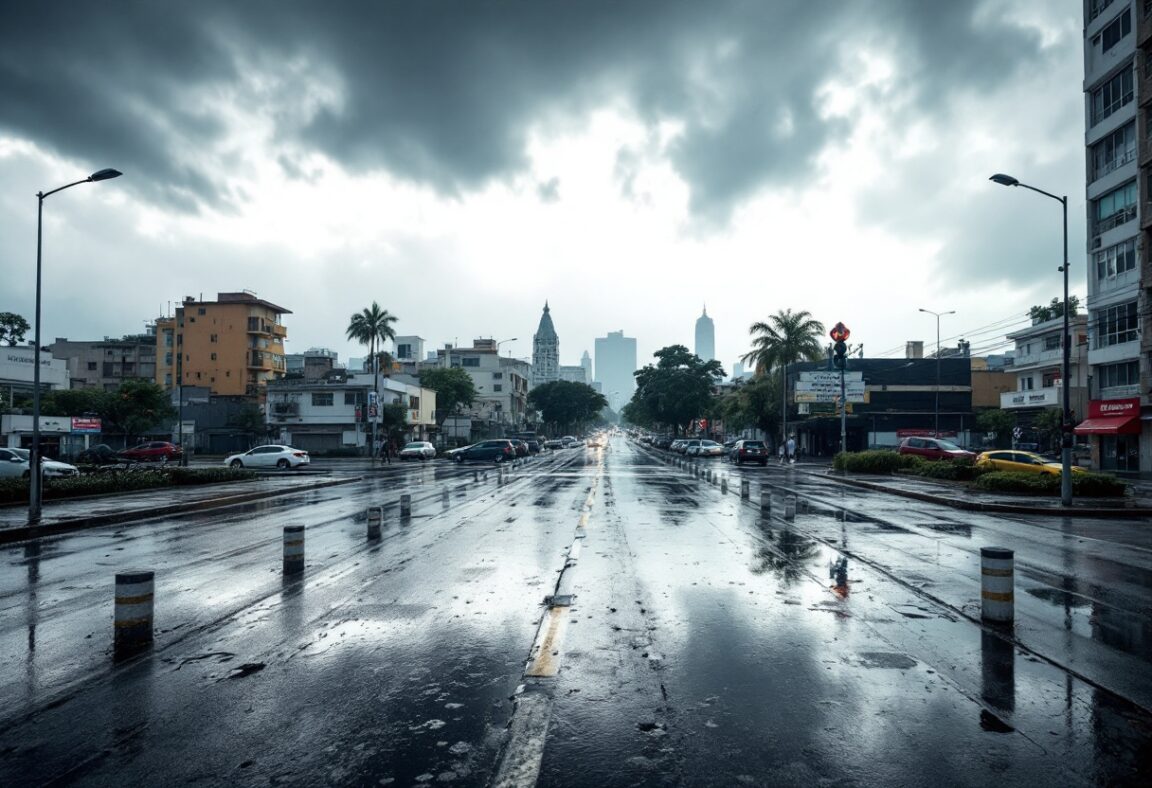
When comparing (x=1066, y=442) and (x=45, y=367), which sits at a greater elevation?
(x=45, y=367)

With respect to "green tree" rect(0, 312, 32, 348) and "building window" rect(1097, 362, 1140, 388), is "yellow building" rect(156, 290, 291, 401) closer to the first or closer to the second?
"green tree" rect(0, 312, 32, 348)

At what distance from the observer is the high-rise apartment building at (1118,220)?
3709 cm

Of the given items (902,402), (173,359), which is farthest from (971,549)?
(173,359)

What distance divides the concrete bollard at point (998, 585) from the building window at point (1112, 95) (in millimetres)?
44971

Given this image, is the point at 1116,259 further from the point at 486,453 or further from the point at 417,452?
the point at 417,452

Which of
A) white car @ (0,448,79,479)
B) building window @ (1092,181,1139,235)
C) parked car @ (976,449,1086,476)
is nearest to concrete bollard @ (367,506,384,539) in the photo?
white car @ (0,448,79,479)

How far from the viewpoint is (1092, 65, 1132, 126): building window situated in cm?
3956

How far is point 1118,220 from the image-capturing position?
40.1 metres

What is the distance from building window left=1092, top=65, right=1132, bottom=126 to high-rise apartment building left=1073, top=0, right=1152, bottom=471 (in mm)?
57

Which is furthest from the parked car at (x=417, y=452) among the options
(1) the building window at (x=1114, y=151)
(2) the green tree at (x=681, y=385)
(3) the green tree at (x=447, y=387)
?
(1) the building window at (x=1114, y=151)

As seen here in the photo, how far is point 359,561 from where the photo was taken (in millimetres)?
11023

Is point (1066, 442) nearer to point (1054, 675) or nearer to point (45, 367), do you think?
point (1054, 675)

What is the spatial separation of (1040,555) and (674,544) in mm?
6268

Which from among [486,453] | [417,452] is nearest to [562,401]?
[417,452]
